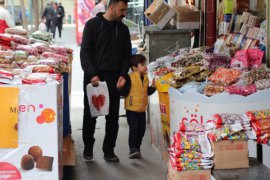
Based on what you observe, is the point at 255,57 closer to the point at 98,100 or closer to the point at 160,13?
the point at 98,100

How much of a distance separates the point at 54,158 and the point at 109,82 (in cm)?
206

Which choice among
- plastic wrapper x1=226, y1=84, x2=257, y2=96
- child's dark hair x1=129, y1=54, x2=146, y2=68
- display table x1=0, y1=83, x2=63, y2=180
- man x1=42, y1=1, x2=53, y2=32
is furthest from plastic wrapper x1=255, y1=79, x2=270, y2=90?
man x1=42, y1=1, x2=53, y2=32

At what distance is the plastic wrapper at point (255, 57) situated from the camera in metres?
6.43

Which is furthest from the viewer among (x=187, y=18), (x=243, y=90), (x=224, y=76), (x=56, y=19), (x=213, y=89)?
(x=56, y=19)

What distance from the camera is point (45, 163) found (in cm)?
493

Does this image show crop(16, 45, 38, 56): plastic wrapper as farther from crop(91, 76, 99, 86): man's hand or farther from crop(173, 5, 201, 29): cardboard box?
crop(173, 5, 201, 29): cardboard box

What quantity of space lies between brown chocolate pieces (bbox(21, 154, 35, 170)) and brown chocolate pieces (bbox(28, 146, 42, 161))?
27 millimetres

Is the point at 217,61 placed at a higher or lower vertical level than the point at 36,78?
higher

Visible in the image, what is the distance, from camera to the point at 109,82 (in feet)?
22.5

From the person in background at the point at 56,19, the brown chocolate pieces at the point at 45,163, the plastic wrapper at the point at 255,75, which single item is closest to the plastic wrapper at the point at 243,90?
the plastic wrapper at the point at 255,75

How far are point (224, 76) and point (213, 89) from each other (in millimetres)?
341

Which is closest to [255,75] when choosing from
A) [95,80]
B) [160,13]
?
[95,80]

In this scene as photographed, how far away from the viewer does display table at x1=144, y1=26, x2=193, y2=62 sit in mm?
9102

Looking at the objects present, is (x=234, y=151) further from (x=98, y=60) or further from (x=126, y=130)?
(x=126, y=130)
